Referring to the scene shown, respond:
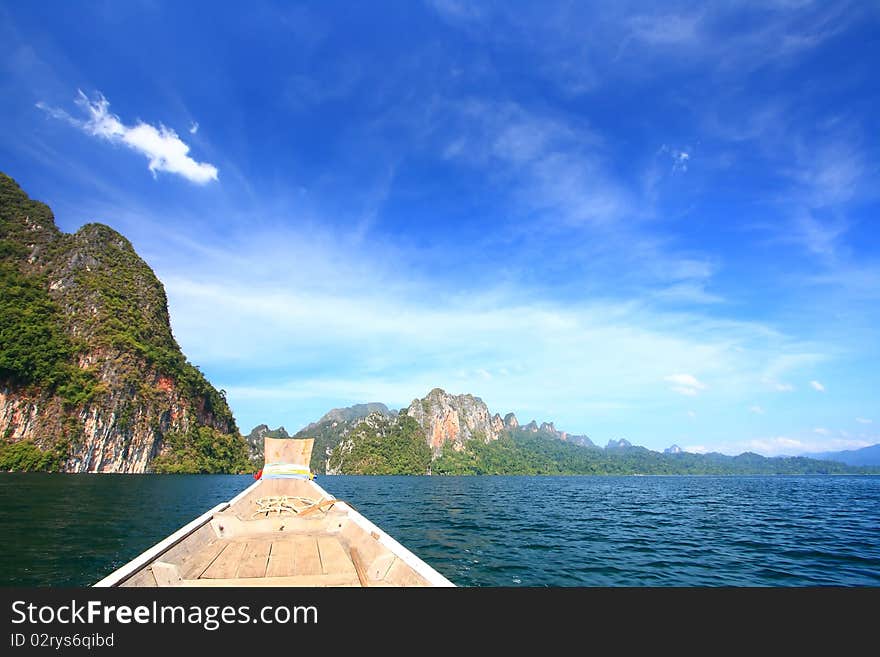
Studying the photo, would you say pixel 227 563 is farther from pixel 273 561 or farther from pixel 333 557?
pixel 333 557

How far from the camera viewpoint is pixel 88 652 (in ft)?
12.4

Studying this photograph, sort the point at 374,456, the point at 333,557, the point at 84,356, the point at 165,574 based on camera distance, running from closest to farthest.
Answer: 1. the point at 165,574
2. the point at 333,557
3. the point at 84,356
4. the point at 374,456

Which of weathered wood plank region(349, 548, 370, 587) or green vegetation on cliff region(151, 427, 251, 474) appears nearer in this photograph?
weathered wood plank region(349, 548, 370, 587)

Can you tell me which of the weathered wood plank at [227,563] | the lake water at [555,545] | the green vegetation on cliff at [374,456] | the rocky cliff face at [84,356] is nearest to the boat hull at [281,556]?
the weathered wood plank at [227,563]

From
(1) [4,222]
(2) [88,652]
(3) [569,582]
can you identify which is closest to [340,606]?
(2) [88,652]

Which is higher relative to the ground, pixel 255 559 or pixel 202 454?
pixel 255 559

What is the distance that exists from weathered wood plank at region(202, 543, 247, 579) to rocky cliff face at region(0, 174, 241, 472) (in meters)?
97.1

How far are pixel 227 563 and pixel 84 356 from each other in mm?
116254

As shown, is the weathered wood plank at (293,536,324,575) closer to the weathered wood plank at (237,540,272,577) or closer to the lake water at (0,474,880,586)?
the weathered wood plank at (237,540,272,577)

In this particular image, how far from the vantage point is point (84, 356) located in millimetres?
94000

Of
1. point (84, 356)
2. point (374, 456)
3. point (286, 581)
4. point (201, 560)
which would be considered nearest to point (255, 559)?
point (201, 560)

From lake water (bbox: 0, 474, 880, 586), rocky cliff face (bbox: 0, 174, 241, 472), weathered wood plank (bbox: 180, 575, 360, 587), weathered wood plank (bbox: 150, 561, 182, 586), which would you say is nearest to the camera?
weathered wood plank (bbox: 150, 561, 182, 586)

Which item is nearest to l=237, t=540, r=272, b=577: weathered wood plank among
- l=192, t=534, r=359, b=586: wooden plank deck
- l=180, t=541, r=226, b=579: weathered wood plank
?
l=192, t=534, r=359, b=586: wooden plank deck

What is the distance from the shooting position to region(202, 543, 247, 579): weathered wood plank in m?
7.02
